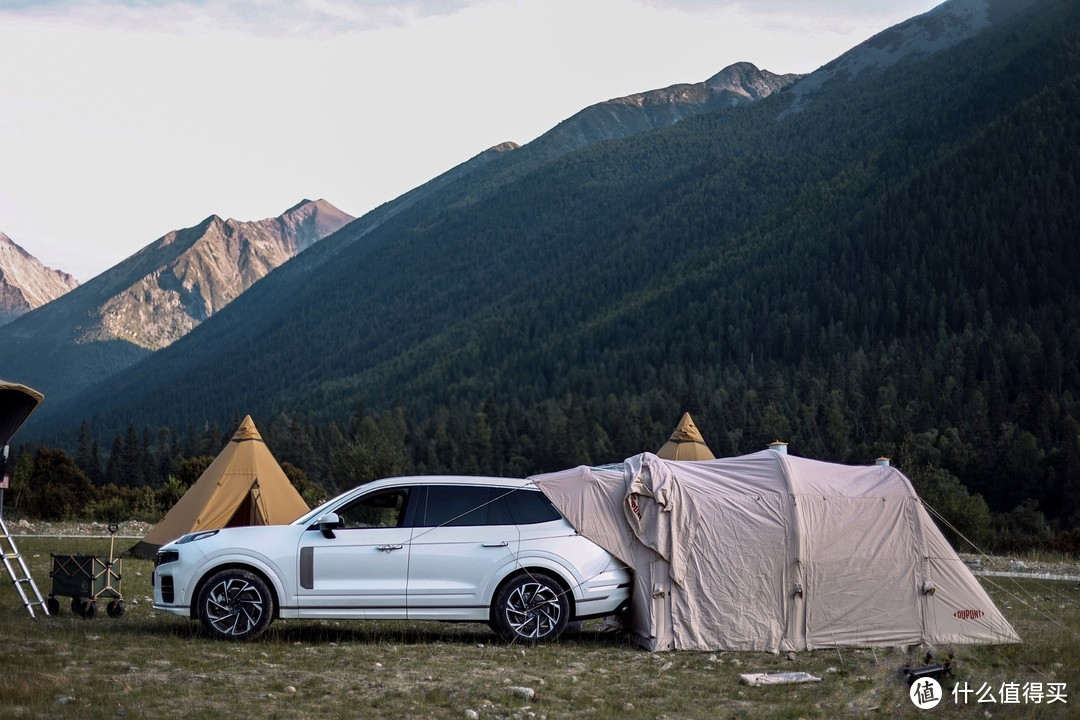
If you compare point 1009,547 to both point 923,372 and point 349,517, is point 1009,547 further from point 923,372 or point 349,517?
point 923,372

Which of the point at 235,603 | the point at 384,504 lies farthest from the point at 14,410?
the point at 384,504

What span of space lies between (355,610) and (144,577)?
34.5 ft

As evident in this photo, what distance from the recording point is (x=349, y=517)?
1725 centimetres

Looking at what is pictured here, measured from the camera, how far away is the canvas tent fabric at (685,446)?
121 feet

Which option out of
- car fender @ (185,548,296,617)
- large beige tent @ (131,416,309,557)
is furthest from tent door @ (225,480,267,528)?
car fender @ (185,548,296,617)

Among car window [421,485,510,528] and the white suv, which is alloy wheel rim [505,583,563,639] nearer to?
the white suv

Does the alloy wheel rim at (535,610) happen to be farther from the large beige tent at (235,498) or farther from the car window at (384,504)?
the large beige tent at (235,498)

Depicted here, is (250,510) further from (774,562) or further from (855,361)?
(855,361)

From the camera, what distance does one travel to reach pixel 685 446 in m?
37.3

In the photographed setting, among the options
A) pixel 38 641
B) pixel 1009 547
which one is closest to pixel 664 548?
pixel 38 641

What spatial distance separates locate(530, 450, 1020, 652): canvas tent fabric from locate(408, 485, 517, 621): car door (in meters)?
0.91

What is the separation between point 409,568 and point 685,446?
78.2ft

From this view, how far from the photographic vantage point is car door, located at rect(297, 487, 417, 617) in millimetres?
14117

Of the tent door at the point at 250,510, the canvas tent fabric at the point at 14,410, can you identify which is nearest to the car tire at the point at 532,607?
the canvas tent fabric at the point at 14,410
